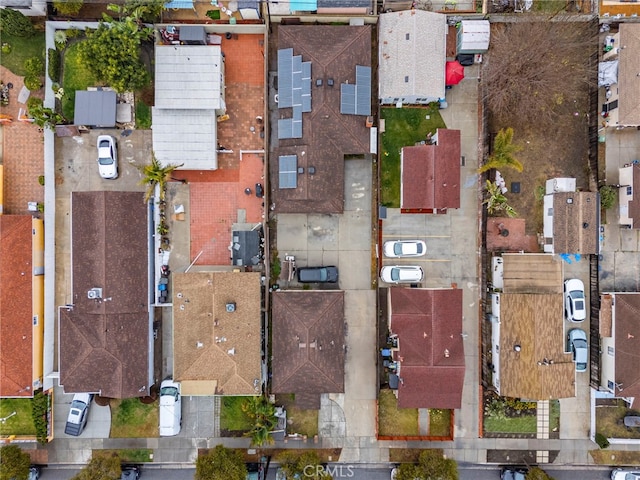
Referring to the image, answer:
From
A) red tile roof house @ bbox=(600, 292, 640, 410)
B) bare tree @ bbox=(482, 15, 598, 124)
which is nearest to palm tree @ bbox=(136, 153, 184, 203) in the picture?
bare tree @ bbox=(482, 15, 598, 124)

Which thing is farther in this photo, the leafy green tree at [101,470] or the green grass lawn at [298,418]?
the green grass lawn at [298,418]

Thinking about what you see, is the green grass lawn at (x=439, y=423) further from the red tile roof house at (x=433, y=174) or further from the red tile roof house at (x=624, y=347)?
the red tile roof house at (x=433, y=174)

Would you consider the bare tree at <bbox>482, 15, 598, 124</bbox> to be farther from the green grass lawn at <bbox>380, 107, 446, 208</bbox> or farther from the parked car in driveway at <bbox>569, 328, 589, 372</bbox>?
the parked car in driveway at <bbox>569, 328, 589, 372</bbox>

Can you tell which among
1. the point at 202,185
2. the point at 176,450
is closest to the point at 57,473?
the point at 176,450

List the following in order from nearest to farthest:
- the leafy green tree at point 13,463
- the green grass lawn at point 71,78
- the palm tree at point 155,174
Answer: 1. the palm tree at point 155,174
2. the leafy green tree at point 13,463
3. the green grass lawn at point 71,78

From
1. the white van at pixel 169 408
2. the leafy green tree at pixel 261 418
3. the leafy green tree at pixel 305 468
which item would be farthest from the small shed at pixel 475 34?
the white van at pixel 169 408

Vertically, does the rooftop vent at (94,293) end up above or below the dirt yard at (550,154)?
below
